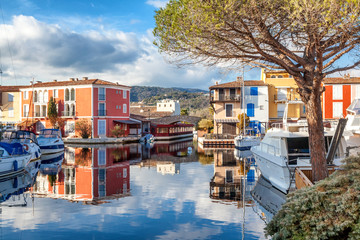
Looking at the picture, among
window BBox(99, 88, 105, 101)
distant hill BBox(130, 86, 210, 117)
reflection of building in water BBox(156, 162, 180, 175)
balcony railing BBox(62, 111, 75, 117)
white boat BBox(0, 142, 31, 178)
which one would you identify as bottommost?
reflection of building in water BBox(156, 162, 180, 175)

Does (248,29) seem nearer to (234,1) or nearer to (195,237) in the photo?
(234,1)

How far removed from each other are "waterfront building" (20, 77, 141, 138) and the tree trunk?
40.2 metres

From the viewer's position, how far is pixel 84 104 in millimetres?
47438

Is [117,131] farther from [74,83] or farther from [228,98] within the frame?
[228,98]

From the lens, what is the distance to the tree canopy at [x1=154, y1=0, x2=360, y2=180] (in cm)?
754

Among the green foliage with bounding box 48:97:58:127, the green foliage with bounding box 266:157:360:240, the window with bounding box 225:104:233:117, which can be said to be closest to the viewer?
the green foliage with bounding box 266:157:360:240

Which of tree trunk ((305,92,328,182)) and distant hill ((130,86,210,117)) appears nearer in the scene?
tree trunk ((305,92,328,182))

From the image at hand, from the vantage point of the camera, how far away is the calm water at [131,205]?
8609 millimetres

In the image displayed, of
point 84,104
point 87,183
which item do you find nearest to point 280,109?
point 84,104

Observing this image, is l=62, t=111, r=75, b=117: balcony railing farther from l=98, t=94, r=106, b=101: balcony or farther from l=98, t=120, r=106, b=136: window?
l=98, t=94, r=106, b=101: balcony

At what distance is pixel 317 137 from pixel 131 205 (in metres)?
6.26

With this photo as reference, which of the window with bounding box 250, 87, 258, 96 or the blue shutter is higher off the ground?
the window with bounding box 250, 87, 258, 96

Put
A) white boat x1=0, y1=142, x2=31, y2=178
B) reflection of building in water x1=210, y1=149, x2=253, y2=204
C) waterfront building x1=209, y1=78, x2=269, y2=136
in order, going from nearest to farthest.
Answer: reflection of building in water x1=210, y1=149, x2=253, y2=204 → white boat x1=0, y1=142, x2=31, y2=178 → waterfront building x1=209, y1=78, x2=269, y2=136

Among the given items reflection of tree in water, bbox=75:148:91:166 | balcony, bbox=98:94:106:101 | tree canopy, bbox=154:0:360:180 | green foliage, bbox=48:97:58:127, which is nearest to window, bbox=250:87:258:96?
balcony, bbox=98:94:106:101
